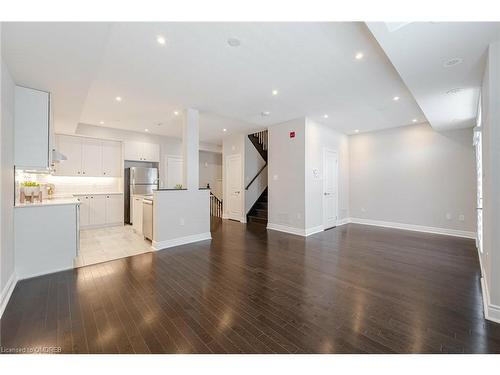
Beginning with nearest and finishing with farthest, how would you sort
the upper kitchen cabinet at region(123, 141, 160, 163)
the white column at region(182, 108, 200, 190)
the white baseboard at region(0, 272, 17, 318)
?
the white baseboard at region(0, 272, 17, 318) < the white column at region(182, 108, 200, 190) < the upper kitchen cabinet at region(123, 141, 160, 163)

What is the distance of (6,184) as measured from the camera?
244cm

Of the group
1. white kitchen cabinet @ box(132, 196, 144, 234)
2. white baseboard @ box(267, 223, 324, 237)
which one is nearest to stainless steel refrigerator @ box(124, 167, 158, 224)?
white kitchen cabinet @ box(132, 196, 144, 234)

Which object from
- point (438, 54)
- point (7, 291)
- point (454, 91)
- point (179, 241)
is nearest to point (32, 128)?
point (7, 291)

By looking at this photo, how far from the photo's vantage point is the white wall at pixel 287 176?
212 inches

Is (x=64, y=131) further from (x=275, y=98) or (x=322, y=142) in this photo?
(x=322, y=142)

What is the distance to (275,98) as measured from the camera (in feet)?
13.5

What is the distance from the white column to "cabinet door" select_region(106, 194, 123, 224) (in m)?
3.09

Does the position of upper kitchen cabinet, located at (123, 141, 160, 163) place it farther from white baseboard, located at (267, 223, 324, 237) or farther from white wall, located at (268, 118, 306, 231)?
white baseboard, located at (267, 223, 324, 237)

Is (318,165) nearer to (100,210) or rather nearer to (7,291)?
(7,291)

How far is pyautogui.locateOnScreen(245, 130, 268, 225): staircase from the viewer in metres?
7.01

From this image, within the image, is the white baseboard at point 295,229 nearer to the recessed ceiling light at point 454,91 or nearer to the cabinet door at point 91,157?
the recessed ceiling light at point 454,91

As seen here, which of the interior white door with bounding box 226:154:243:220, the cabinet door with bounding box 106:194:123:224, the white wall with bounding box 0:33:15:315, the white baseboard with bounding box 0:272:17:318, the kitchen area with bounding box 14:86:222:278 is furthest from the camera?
the interior white door with bounding box 226:154:243:220
